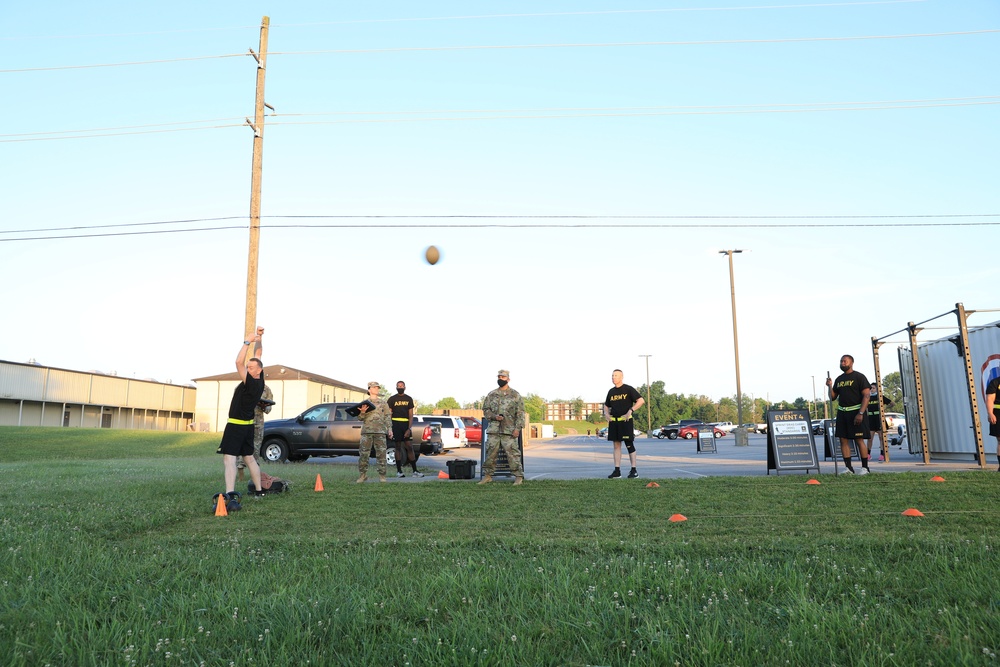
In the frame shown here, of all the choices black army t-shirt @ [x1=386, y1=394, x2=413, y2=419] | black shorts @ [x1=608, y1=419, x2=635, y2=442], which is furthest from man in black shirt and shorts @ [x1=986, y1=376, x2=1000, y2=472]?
black army t-shirt @ [x1=386, y1=394, x2=413, y2=419]

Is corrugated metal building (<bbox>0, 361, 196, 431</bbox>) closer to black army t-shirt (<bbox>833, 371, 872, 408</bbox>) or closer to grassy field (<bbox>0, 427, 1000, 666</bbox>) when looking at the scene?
grassy field (<bbox>0, 427, 1000, 666</bbox>)

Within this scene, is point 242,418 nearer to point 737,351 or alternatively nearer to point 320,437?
point 320,437

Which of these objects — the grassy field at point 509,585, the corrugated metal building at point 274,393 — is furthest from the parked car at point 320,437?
the corrugated metal building at point 274,393

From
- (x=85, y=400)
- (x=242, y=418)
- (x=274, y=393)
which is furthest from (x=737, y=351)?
(x=85, y=400)

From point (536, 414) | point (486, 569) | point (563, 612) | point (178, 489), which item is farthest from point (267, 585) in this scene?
point (536, 414)

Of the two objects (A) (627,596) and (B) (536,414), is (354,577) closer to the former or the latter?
(A) (627,596)

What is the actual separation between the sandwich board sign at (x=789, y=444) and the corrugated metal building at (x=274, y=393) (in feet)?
156

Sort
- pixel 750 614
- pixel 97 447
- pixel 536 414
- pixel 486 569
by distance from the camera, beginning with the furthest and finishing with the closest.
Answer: pixel 536 414 → pixel 97 447 → pixel 486 569 → pixel 750 614

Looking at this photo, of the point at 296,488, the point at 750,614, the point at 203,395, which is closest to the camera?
the point at 750,614

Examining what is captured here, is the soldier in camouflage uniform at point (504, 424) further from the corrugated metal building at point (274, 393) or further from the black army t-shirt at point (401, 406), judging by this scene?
the corrugated metal building at point (274, 393)

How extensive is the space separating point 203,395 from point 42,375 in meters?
11.5

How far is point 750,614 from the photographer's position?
11.0 feet

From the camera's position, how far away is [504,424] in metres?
11.4

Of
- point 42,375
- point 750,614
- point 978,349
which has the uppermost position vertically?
point 42,375
